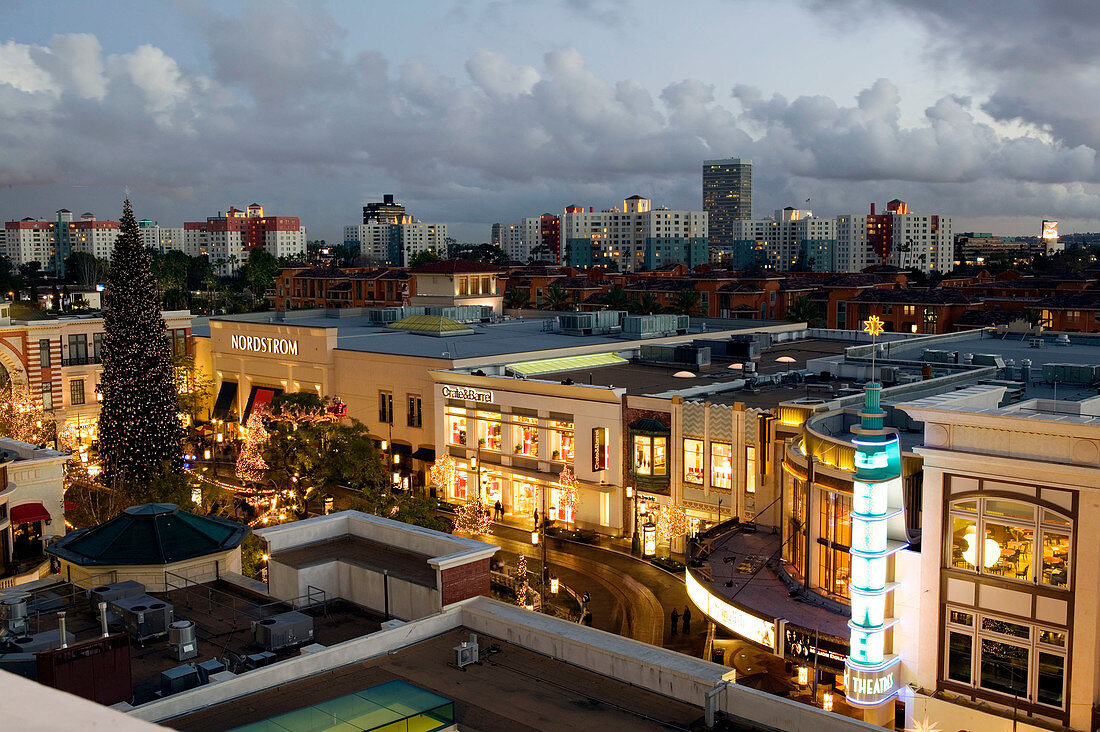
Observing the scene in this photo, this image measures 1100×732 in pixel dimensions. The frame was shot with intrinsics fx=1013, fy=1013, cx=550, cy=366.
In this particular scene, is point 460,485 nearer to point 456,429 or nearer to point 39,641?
point 456,429

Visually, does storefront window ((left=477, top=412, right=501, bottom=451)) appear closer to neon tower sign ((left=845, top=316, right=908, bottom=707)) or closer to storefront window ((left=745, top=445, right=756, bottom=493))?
storefront window ((left=745, top=445, right=756, bottom=493))

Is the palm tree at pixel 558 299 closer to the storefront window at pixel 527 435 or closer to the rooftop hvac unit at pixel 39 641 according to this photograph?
the storefront window at pixel 527 435

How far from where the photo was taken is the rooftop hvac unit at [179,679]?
2038cm

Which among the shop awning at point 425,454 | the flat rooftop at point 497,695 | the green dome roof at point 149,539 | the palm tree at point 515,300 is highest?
the palm tree at point 515,300

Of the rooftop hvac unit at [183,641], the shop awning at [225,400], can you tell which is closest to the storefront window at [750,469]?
the rooftop hvac unit at [183,641]

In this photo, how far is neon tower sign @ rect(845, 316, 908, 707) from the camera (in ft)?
93.0

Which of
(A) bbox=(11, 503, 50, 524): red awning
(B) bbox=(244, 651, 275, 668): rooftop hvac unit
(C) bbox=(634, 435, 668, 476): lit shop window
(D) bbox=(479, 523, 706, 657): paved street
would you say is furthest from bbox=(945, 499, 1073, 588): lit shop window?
(A) bbox=(11, 503, 50, 524): red awning

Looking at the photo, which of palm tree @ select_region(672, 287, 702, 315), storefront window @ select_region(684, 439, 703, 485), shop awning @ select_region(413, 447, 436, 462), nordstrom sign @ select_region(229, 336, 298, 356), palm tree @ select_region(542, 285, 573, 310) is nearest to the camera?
storefront window @ select_region(684, 439, 703, 485)

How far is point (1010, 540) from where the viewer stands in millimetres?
28188

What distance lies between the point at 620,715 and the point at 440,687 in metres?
3.76

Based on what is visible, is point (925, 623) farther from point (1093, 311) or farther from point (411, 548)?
point (1093, 311)

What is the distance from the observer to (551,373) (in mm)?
67500

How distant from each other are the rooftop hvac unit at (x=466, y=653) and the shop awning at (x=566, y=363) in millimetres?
45429

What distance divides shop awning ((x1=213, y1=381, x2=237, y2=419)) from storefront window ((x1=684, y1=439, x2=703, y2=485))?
4818 cm
